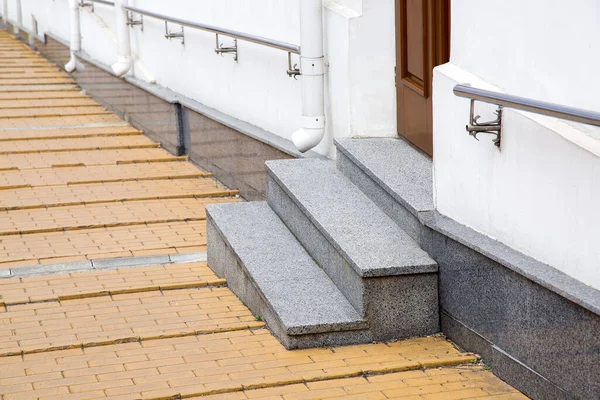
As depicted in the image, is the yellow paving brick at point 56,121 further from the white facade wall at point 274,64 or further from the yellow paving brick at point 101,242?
the yellow paving brick at point 101,242

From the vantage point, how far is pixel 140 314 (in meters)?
6.14

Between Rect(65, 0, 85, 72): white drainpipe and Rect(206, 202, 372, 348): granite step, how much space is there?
945 cm

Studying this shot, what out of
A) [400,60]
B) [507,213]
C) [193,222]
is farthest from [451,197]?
[193,222]

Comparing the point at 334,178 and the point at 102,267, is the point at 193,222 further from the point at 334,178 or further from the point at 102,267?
the point at 334,178

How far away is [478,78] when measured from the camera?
5125 mm

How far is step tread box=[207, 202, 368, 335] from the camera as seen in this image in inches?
208

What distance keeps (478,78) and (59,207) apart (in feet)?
16.2

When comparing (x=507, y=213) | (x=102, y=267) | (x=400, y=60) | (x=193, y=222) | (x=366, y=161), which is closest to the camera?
(x=507, y=213)

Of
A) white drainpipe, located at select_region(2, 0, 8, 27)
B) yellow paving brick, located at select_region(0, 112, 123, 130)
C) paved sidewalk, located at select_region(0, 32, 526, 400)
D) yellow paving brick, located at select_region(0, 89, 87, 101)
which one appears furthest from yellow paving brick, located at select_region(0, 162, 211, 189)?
white drainpipe, located at select_region(2, 0, 8, 27)

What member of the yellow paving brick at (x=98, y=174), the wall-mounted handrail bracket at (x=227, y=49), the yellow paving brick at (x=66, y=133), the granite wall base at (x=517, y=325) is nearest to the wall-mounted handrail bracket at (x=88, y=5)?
the yellow paving brick at (x=66, y=133)

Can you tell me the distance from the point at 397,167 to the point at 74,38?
10988mm

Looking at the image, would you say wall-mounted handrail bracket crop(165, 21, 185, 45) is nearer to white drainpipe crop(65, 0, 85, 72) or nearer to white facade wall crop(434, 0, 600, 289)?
white drainpipe crop(65, 0, 85, 72)

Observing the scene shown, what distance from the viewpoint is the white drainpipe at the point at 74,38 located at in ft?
51.6

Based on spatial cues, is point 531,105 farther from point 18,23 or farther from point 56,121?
point 18,23
